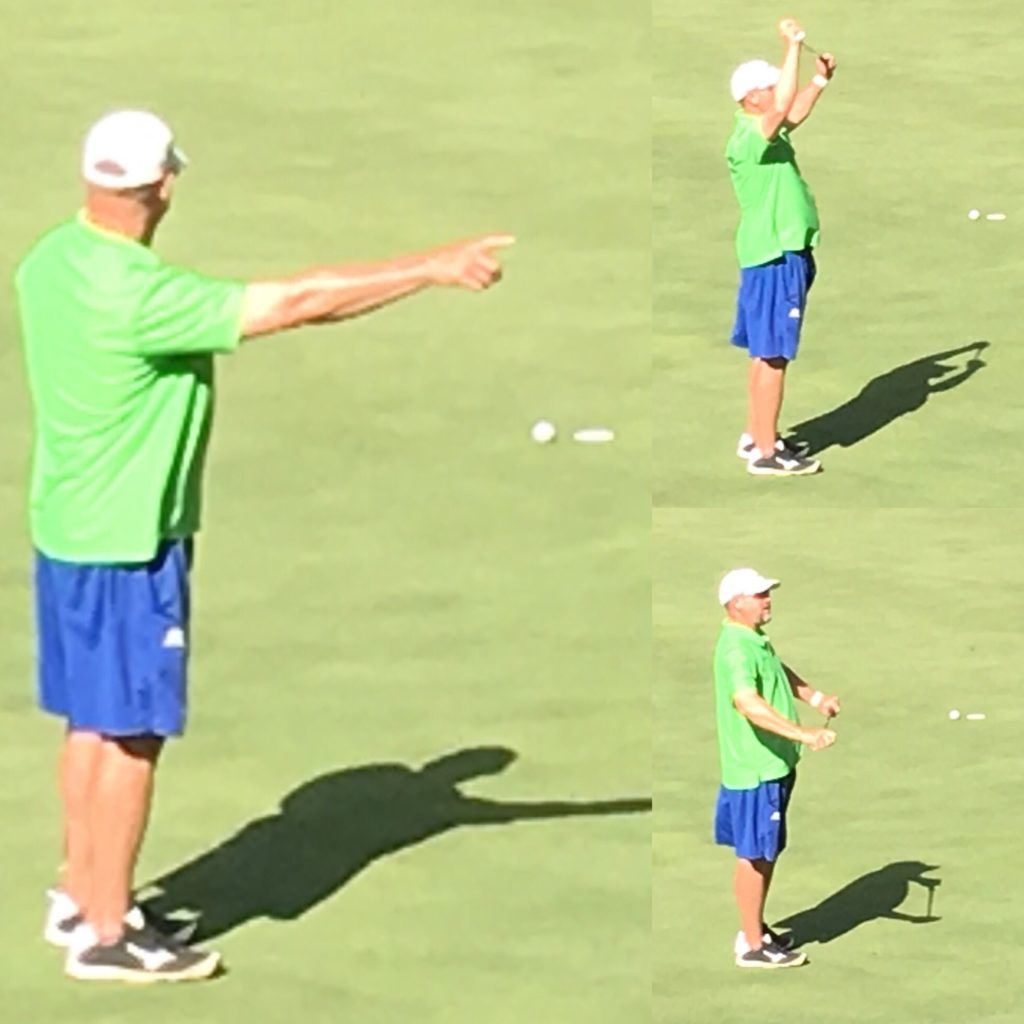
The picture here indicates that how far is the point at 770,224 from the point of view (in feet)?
42.6

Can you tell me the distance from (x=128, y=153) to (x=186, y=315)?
1.47 feet

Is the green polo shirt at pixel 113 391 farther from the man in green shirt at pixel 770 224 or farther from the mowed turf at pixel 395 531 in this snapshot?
the man in green shirt at pixel 770 224

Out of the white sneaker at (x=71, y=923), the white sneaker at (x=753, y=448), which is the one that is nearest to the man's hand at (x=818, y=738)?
the white sneaker at (x=71, y=923)

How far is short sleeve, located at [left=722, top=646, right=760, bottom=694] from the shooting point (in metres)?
10.5

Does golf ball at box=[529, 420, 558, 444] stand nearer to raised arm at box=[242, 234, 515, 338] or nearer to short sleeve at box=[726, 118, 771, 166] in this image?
short sleeve at box=[726, 118, 771, 166]

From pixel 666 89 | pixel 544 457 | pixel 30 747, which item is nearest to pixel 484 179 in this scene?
pixel 666 89

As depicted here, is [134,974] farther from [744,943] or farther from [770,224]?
[770,224]

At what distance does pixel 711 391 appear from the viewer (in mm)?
14211

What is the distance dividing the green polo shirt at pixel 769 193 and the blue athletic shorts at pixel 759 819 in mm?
2978

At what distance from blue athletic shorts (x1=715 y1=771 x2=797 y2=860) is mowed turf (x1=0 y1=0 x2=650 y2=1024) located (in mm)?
293

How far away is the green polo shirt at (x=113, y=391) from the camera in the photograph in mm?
8750

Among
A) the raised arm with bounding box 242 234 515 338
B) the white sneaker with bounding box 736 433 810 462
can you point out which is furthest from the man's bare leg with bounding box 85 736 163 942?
the white sneaker with bounding box 736 433 810 462

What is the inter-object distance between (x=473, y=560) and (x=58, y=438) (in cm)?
354

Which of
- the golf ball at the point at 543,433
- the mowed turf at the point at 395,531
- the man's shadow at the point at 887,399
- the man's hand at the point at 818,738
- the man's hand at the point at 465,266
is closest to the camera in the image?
the man's hand at the point at 465,266
